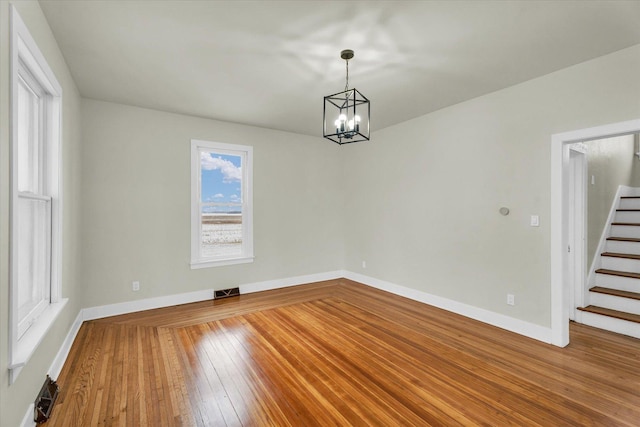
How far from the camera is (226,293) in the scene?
4.71 m

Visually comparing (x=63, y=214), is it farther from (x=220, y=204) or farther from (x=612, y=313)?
(x=612, y=313)

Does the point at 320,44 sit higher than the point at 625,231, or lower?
higher

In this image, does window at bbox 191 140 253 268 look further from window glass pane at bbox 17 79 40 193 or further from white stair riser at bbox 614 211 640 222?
white stair riser at bbox 614 211 640 222

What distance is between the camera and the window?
453 centimetres

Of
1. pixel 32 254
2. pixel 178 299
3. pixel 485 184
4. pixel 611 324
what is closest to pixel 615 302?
pixel 611 324

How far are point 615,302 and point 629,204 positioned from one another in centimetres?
217

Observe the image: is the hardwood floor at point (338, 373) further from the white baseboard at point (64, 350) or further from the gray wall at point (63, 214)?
the gray wall at point (63, 214)

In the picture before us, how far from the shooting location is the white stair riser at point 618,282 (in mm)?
3602

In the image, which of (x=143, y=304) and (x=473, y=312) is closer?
(x=473, y=312)

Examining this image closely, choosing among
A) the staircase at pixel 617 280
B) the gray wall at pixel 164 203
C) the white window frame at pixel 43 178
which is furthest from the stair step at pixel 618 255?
the white window frame at pixel 43 178

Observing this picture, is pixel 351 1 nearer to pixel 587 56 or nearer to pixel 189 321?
pixel 587 56

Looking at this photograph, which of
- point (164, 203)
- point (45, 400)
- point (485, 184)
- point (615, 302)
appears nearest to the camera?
point (45, 400)

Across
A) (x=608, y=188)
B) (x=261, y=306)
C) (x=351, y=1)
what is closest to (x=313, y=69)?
(x=351, y=1)

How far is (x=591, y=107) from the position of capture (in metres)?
2.84
